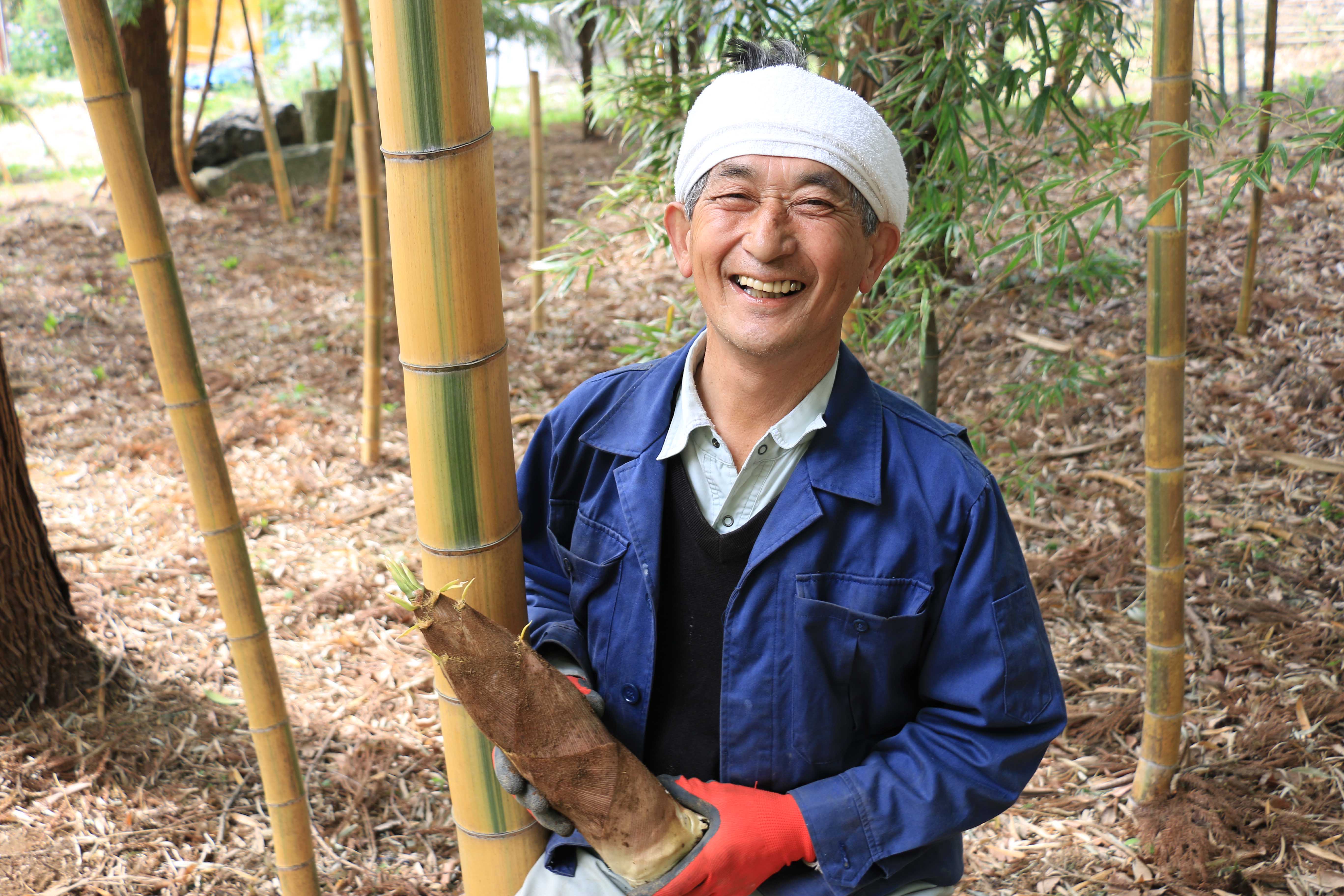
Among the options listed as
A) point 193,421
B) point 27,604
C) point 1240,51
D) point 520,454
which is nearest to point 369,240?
point 520,454

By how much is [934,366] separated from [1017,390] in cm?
101

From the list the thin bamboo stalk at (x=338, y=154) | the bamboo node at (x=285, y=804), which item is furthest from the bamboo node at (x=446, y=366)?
the thin bamboo stalk at (x=338, y=154)

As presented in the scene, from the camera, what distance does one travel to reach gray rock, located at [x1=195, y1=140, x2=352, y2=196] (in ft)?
28.3

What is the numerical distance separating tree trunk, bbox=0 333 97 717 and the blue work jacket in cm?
196

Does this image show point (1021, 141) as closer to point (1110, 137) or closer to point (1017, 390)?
point (1017, 390)

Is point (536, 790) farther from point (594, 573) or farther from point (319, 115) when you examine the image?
point (319, 115)

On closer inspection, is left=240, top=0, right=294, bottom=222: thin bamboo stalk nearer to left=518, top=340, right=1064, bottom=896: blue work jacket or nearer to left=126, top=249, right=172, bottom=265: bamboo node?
left=126, top=249, right=172, bottom=265: bamboo node

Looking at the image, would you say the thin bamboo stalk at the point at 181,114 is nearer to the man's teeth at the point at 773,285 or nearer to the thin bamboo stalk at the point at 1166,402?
the thin bamboo stalk at the point at 1166,402

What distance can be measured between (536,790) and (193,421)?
1.05 meters

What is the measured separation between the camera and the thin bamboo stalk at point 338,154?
7.30 metres

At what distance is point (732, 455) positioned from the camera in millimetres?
1362

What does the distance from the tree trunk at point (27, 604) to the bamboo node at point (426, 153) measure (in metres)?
2.02

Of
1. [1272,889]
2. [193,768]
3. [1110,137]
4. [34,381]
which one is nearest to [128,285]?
[34,381]

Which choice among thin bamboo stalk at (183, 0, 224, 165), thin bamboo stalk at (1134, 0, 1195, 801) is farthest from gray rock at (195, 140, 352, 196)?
thin bamboo stalk at (1134, 0, 1195, 801)
